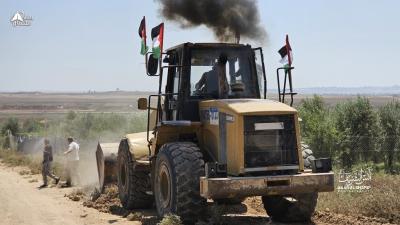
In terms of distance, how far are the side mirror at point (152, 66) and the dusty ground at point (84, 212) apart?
7.86 feet

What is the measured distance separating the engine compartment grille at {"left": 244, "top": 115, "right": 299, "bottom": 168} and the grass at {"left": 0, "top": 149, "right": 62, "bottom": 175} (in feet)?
43.0

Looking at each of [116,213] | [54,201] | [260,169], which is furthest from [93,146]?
[260,169]

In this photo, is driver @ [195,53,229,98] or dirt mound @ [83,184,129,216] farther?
dirt mound @ [83,184,129,216]

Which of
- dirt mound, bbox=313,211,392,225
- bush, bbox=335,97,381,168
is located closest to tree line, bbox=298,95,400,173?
bush, bbox=335,97,381,168

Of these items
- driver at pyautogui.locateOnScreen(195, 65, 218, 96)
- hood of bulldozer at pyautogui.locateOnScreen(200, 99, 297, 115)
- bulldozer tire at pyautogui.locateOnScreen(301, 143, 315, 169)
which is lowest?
bulldozer tire at pyautogui.locateOnScreen(301, 143, 315, 169)

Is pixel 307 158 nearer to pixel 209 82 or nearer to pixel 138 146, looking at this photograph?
pixel 209 82

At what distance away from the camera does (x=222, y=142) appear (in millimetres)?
9328

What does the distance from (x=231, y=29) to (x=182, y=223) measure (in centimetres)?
422

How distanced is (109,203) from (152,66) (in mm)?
4583

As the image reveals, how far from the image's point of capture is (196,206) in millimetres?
8938

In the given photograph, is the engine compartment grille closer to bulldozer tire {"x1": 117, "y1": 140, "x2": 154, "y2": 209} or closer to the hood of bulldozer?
the hood of bulldozer

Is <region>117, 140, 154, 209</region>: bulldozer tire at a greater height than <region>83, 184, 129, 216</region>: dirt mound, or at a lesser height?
greater

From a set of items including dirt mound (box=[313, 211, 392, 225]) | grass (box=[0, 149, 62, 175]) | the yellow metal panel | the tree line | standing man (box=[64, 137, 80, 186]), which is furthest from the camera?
the tree line

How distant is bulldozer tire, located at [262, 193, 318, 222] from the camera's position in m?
9.74
